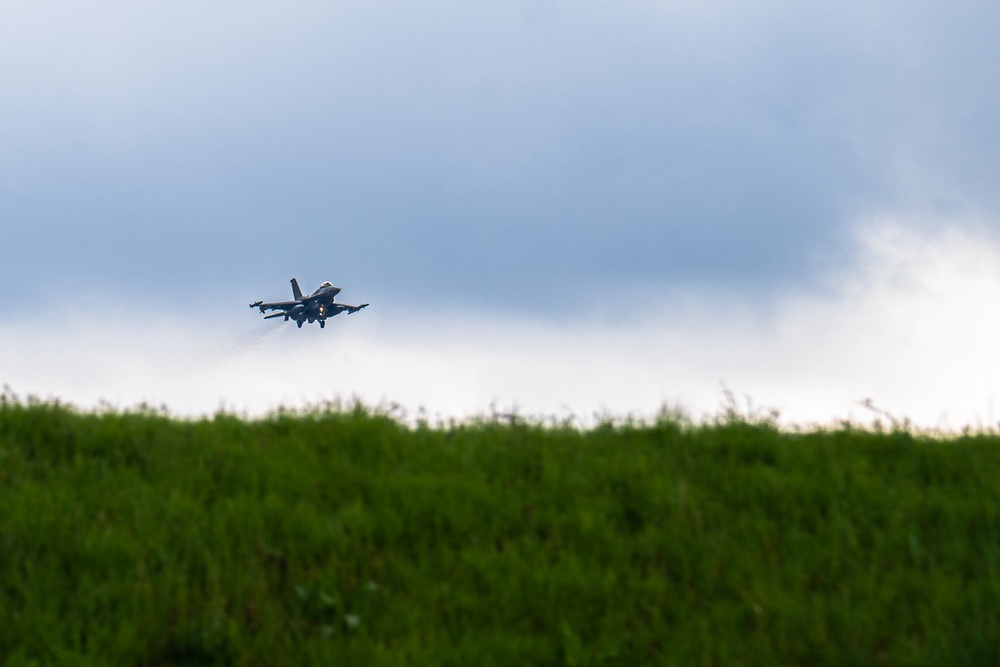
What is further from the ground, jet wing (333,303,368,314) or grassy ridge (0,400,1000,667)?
jet wing (333,303,368,314)

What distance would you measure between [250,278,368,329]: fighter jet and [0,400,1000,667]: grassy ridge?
51.5 meters

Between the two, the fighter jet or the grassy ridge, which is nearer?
the grassy ridge

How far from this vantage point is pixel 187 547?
654 cm

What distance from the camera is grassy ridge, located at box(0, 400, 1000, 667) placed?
18.8 ft

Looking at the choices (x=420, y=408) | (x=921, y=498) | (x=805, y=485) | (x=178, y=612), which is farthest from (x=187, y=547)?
(x=921, y=498)

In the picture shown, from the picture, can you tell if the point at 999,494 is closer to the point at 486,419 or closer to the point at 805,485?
the point at 805,485

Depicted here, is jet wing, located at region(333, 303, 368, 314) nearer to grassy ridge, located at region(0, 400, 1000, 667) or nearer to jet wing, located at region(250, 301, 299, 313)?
jet wing, located at region(250, 301, 299, 313)

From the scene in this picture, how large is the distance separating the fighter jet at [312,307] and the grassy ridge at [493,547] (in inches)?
2029

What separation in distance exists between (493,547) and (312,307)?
180 ft

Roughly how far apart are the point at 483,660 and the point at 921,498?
3.71 meters

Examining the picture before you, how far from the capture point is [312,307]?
2352 inches

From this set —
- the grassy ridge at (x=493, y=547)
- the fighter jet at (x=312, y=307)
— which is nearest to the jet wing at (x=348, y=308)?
the fighter jet at (x=312, y=307)

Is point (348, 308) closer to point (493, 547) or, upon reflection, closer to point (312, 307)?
point (312, 307)

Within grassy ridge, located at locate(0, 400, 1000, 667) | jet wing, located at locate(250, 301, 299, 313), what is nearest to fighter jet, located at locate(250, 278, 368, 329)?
jet wing, located at locate(250, 301, 299, 313)
